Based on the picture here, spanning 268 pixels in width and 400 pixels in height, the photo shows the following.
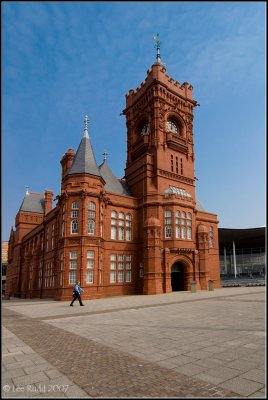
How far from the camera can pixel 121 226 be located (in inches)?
1412

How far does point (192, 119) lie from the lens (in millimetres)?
45031

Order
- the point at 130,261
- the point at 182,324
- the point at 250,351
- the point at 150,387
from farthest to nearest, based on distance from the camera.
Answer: the point at 130,261, the point at 182,324, the point at 250,351, the point at 150,387

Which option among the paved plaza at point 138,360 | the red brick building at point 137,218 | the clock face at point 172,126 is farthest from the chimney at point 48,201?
the paved plaza at point 138,360

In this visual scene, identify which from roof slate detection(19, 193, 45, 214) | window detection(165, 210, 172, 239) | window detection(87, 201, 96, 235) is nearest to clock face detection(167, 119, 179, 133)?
window detection(165, 210, 172, 239)

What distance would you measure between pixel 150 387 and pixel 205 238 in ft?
113

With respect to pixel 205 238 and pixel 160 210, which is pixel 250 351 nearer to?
pixel 160 210

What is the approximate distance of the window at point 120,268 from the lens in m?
34.1

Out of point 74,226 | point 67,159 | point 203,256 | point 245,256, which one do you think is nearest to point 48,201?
point 67,159

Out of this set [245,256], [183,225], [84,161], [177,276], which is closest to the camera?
[84,161]

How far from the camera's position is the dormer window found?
42091mm

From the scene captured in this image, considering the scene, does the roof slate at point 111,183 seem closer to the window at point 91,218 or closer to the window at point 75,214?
the window at point 91,218

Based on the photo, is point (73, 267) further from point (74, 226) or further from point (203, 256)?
Answer: point (203, 256)

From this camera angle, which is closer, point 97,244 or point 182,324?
point 182,324

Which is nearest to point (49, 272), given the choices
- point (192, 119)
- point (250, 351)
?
point (192, 119)
